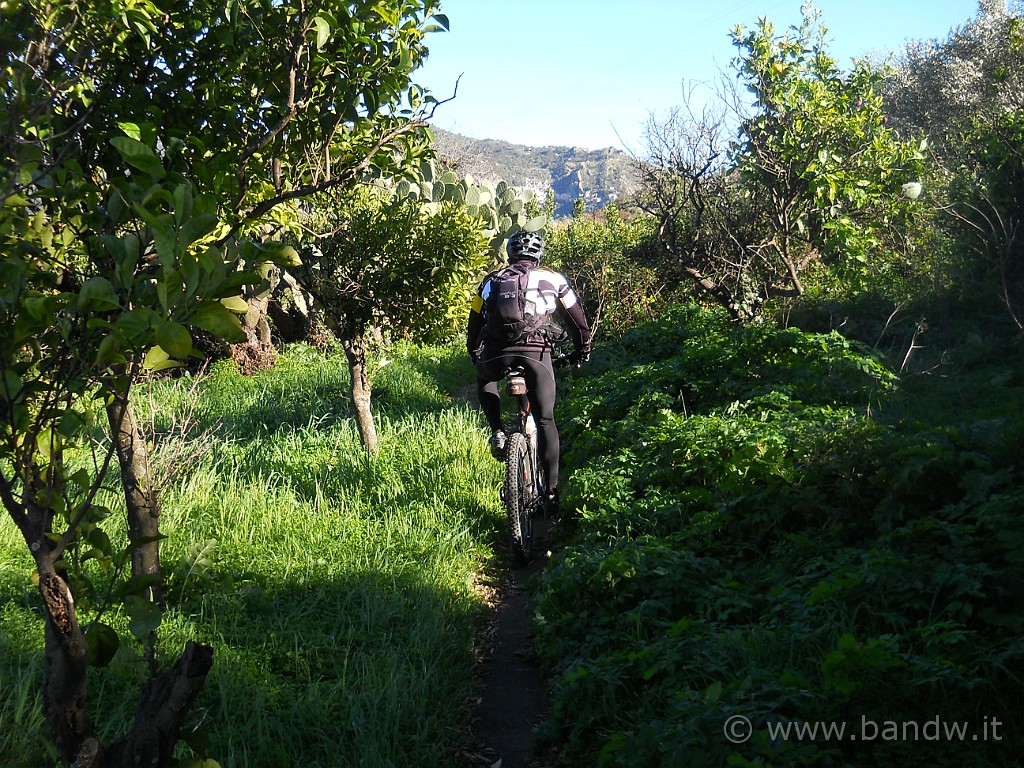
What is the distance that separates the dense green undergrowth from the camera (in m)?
2.96

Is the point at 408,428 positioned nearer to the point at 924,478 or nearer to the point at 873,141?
the point at 924,478

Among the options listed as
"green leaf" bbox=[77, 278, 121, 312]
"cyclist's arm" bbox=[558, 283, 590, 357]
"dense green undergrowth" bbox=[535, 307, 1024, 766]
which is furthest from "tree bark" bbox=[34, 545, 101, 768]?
"cyclist's arm" bbox=[558, 283, 590, 357]

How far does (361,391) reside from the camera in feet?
26.2

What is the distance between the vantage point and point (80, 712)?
2.19m

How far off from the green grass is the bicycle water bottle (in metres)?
0.62

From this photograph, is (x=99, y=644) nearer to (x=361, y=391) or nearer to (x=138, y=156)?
(x=138, y=156)

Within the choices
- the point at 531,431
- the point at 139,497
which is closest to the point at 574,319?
the point at 531,431

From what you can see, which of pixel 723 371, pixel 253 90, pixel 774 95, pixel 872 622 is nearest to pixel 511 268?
pixel 253 90

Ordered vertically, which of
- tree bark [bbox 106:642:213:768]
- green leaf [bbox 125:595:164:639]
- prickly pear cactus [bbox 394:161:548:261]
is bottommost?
tree bark [bbox 106:642:213:768]

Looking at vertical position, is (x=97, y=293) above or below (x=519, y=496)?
above

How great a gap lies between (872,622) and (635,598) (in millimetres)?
1212

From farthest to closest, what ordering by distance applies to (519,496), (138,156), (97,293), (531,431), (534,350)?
1. (531,431)
2. (534,350)
3. (519,496)
4. (138,156)
5. (97,293)

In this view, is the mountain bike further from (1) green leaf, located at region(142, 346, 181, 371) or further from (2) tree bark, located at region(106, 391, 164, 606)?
(1) green leaf, located at region(142, 346, 181, 371)

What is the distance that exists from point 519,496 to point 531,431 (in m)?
0.78
